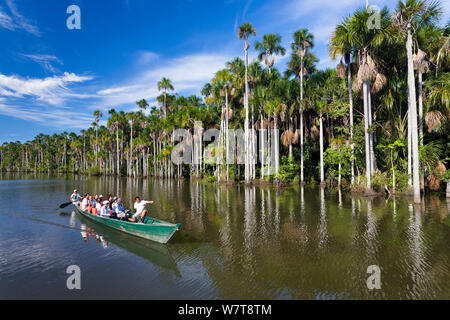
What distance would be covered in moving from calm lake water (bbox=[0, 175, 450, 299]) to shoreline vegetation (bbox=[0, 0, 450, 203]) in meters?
9.06

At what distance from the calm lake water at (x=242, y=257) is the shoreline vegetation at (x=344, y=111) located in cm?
906

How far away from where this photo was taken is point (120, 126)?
3012 inches

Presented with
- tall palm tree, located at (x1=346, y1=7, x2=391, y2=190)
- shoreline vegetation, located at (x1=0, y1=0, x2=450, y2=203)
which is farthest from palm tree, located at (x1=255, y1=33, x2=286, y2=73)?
tall palm tree, located at (x1=346, y1=7, x2=391, y2=190)

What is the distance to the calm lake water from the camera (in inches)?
273

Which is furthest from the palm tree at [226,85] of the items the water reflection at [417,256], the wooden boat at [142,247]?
the water reflection at [417,256]

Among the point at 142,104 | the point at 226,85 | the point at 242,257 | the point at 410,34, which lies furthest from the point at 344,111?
the point at 142,104

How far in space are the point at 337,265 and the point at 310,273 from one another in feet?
4.01

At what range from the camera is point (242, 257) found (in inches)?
365

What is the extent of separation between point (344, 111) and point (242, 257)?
86.6ft

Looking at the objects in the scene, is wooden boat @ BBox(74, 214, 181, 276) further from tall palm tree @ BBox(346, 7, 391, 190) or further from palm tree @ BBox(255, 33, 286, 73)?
palm tree @ BBox(255, 33, 286, 73)

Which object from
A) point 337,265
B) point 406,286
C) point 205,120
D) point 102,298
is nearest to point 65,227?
point 102,298

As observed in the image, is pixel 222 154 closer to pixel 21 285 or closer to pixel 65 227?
pixel 65 227

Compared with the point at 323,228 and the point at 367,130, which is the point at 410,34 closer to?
the point at 367,130

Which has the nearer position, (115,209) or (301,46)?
(115,209)
